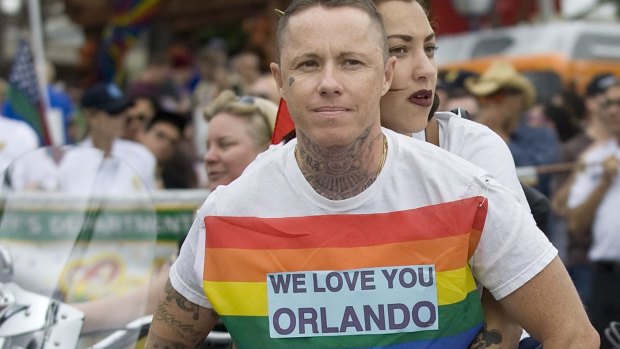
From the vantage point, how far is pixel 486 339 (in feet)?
11.5

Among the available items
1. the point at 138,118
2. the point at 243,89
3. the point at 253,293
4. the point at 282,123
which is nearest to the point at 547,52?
the point at 243,89

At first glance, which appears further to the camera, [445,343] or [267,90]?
[267,90]

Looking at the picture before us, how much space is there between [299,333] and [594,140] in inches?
276

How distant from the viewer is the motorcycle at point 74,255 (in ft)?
13.6

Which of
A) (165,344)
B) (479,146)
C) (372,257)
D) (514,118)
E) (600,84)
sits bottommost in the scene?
(514,118)

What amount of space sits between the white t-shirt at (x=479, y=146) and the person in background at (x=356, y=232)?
48 centimetres

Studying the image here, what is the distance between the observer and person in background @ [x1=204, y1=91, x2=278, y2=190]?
5977mm

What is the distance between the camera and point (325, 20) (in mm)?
3324

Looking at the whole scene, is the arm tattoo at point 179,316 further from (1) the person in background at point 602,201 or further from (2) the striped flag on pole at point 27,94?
(2) the striped flag on pole at point 27,94

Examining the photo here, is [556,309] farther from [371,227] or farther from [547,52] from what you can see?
[547,52]

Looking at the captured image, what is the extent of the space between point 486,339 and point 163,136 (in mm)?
7209

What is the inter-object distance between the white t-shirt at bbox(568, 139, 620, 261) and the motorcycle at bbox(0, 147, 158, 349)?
16.1ft

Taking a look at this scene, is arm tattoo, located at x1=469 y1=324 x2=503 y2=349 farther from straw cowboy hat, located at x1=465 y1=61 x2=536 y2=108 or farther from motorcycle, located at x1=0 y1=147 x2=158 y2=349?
straw cowboy hat, located at x1=465 y1=61 x2=536 y2=108

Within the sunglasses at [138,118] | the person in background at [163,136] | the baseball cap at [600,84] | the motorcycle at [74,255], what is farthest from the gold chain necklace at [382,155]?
the sunglasses at [138,118]
